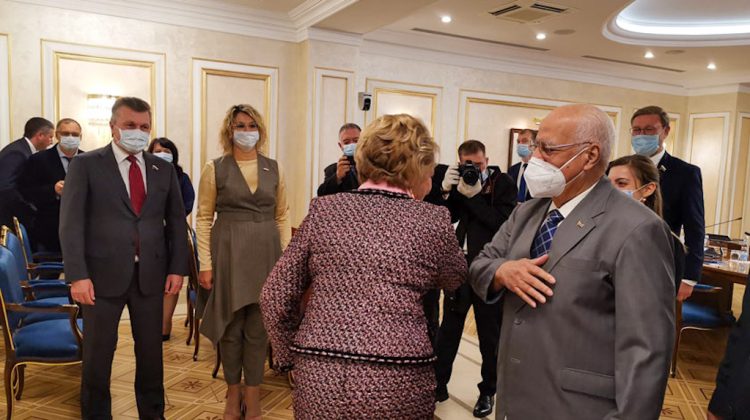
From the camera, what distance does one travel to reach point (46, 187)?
14.9ft

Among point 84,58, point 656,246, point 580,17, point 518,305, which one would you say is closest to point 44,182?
point 84,58

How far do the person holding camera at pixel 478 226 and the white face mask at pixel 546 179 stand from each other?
1.39 meters

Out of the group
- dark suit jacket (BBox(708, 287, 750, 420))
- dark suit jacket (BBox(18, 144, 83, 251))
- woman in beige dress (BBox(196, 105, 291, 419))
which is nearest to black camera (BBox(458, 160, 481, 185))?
woman in beige dress (BBox(196, 105, 291, 419))

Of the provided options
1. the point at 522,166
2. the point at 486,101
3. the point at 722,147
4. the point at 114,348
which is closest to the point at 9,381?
the point at 114,348

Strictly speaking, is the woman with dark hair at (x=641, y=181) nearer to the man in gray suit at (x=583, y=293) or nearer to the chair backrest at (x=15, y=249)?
the man in gray suit at (x=583, y=293)

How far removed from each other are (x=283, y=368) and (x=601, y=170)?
1.09m

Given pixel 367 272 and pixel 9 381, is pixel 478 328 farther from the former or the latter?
pixel 9 381

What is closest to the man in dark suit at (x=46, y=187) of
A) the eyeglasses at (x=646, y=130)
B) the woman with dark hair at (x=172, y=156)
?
the woman with dark hair at (x=172, y=156)

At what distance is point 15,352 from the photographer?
2.77m

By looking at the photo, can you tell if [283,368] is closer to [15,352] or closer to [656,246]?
[656,246]

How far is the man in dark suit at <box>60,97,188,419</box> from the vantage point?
2506 mm

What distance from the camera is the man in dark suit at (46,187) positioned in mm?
4480

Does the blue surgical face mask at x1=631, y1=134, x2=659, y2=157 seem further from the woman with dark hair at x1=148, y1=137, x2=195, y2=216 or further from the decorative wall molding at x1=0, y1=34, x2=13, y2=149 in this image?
the decorative wall molding at x1=0, y1=34, x2=13, y2=149

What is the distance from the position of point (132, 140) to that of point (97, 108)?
357 cm
